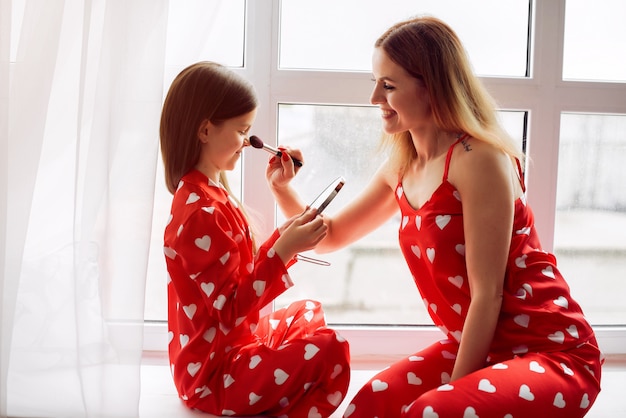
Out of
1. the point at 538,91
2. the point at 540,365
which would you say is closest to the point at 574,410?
the point at 540,365

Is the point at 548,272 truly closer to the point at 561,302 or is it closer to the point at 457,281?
the point at 561,302

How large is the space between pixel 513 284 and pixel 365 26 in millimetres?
676

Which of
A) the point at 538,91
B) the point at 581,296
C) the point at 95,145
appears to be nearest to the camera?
the point at 95,145

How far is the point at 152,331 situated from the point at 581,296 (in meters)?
1.03

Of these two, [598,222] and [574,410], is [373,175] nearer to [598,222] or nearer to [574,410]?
[598,222]

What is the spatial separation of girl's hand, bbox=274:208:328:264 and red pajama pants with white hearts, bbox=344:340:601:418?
28cm

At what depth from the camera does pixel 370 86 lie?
1.49 meters

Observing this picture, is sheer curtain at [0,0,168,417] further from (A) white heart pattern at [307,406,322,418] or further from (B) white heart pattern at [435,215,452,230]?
(B) white heart pattern at [435,215,452,230]

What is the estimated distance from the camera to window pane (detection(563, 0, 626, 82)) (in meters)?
1.52

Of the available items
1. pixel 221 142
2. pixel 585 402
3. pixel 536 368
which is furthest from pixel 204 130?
pixel 585 402

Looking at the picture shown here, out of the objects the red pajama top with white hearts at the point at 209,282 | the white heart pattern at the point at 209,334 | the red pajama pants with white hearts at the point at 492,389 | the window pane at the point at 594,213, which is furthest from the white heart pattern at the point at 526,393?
the window pane at the point at 594,213

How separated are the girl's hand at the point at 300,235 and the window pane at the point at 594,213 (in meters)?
0.67

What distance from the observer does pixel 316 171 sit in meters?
1.54

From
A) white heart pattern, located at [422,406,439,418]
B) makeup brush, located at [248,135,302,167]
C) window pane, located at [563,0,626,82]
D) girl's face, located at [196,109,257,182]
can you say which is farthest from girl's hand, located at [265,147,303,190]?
window pane, located at [563,0,626,82]
